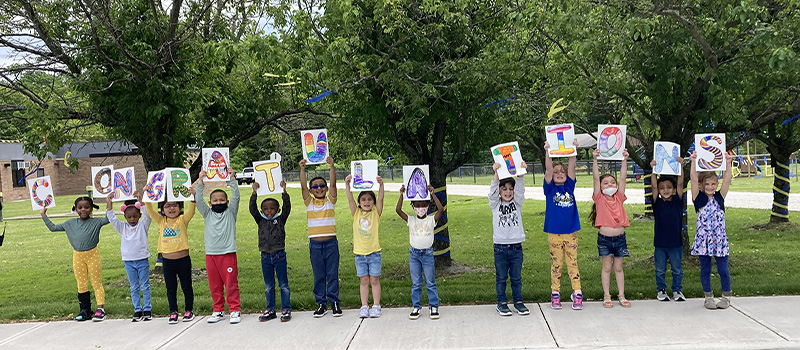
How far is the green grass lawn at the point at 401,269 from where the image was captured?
7602mm

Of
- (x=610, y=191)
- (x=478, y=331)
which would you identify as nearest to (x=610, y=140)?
(x=610, y=191)

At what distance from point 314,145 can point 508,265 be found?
2.69 metres

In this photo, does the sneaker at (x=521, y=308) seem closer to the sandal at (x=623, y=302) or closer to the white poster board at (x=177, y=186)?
the sandal at (x=623, y=302)

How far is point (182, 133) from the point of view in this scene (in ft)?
29.0

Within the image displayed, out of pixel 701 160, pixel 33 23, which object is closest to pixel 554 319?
pixel 701 160

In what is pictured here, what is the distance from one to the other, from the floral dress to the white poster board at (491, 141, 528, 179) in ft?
6.67

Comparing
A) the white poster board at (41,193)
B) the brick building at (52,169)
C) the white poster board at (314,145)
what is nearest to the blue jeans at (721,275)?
the white poster board at (314,145)

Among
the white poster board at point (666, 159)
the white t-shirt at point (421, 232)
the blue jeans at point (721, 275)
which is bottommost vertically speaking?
the blue jeans at point (721, 275)

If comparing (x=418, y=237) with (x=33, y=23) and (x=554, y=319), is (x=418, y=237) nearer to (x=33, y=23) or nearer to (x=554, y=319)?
(x=554, y=319)

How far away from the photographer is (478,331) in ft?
19.7

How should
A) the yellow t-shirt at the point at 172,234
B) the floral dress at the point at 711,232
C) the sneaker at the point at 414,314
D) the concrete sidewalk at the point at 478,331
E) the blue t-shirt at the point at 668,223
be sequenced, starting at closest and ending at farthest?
the concrete sidewalk at the point at 478,331 → the floral dress at the point at 711,232 → the sneaker at the point at 414,314 → the blue t-shirt at the point at 668,223 → the yellow t-shirt at the point at 172,234

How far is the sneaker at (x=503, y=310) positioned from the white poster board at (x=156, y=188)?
4129mm

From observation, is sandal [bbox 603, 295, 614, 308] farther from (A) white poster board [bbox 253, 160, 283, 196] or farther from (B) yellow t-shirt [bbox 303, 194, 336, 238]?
(A) white poster board [bbox 253, 160, 283, 196]

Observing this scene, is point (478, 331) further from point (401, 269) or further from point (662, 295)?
point (401, 269)
